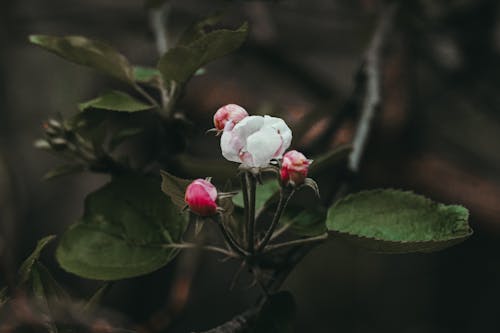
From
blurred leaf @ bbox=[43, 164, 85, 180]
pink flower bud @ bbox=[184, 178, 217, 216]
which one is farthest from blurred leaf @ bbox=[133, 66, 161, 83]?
pink flower bud @ bbox=[184, 178, 217, 216]

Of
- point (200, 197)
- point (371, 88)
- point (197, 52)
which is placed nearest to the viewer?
point (200, 197)

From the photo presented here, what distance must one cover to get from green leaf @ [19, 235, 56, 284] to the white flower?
0.60 feet

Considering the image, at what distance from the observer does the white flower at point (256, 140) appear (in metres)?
0.60

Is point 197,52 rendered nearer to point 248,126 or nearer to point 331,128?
point 248,126

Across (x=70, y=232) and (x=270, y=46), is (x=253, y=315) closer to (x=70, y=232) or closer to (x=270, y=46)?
(x=70, y=232)

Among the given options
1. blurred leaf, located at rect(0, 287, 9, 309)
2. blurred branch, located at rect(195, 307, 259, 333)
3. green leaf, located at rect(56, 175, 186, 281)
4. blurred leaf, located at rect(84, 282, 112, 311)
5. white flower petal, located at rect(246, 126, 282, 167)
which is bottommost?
blurred branch, located at rect(195, 307, 259, 333)

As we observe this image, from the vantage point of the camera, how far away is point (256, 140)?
23.4 inches

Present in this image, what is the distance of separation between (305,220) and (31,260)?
299 mm

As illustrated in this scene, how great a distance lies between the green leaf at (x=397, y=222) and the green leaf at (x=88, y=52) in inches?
11.1

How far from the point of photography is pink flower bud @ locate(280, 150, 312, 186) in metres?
0.60

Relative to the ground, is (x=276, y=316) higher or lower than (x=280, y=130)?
lower

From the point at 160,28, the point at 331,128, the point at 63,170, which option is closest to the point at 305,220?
the point at 63,170

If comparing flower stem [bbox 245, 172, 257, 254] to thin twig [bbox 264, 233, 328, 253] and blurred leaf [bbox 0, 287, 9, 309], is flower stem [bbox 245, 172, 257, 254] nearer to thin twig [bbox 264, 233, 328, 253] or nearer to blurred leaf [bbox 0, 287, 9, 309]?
thin twig [bbox 264, 233, 328, 253]

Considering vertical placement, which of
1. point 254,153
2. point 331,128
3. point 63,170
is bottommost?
point 331,128
